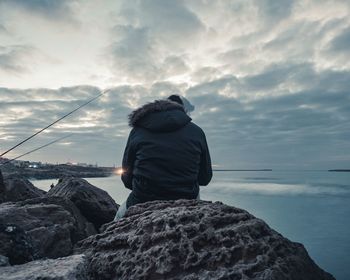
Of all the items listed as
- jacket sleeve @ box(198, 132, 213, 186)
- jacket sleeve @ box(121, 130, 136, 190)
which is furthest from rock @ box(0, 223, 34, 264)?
jacket sleeve @ box(198, 132, 213, 186)

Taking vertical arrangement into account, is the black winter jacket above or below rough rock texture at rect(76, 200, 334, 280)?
above

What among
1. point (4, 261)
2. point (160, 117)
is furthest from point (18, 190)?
point (4, 261)

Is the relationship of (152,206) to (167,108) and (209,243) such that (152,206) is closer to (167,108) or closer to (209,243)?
(209,243)

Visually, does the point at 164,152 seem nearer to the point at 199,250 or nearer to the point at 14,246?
the point at 199,250

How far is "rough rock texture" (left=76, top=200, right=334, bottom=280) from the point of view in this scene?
2.72 m

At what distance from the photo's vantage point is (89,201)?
7.43m

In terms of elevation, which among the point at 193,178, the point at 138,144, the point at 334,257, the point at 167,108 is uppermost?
the point at 167,108

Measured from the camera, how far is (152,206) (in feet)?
12.7

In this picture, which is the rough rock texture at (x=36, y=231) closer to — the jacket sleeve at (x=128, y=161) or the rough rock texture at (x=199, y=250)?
the rough rock texture at (x=199, y=250)

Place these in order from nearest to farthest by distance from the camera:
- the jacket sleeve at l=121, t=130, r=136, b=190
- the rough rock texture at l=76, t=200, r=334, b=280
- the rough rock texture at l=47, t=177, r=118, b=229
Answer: the rough rock texture at l=76, t=200, r=334, b=280
the jacket sleeve at l=121, t=130, r=136, b=190
the rough rock texture at l=47, t=177, r=118, b=229

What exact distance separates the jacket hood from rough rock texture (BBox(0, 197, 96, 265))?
1893mm

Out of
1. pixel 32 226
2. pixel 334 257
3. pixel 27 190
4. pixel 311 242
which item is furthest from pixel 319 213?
pixel 32 226

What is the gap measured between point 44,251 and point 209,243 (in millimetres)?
2369

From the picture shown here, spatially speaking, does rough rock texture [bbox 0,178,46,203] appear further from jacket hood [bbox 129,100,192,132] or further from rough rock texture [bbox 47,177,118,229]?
jacket hood [bbox 129,100,192,132]
